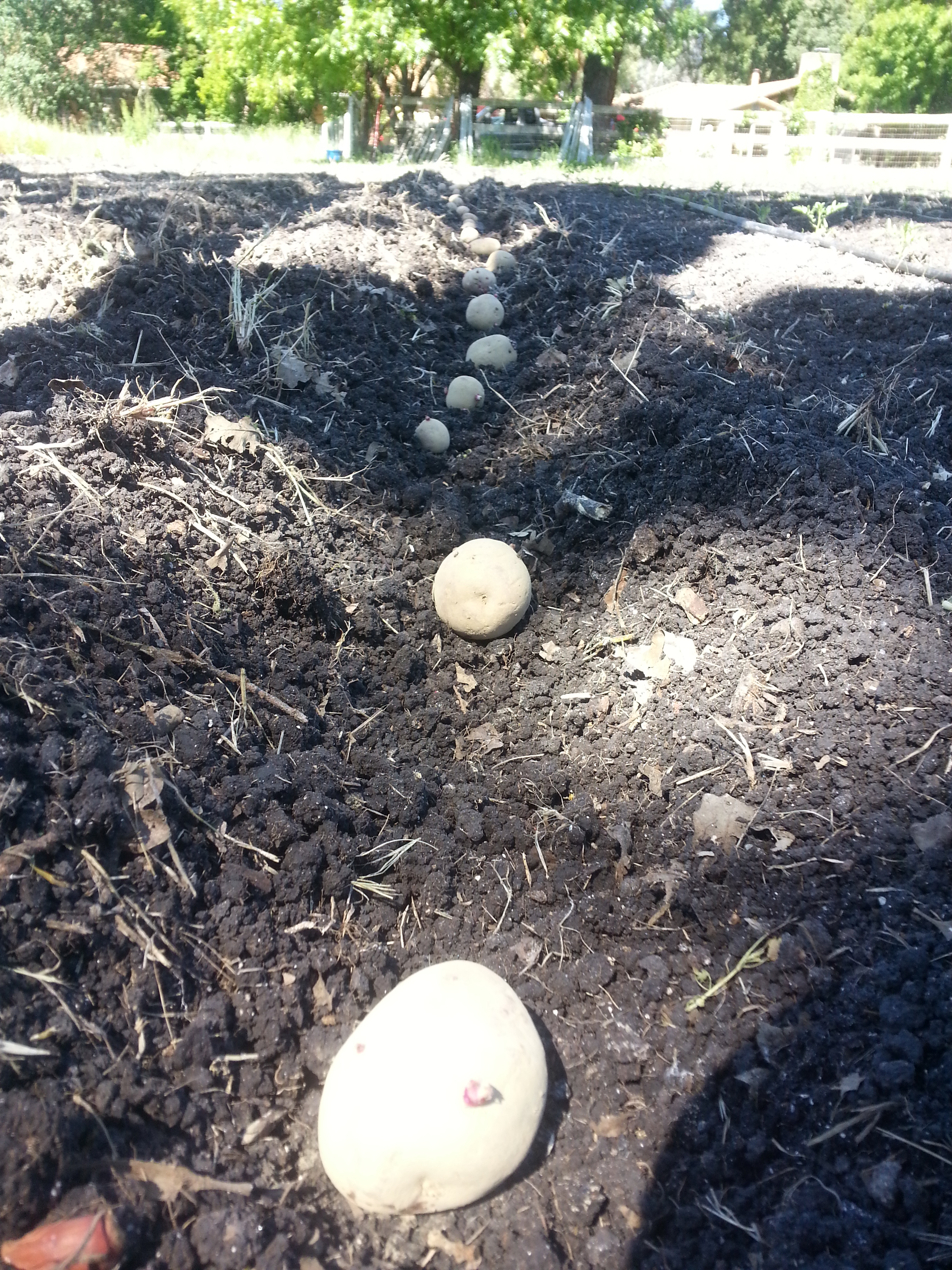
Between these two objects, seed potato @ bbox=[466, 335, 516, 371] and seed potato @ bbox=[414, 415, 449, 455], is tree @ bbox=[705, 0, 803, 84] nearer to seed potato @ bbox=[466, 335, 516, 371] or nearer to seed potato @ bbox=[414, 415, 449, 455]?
seed potato @ bbox=[466, 335, 516, 371]

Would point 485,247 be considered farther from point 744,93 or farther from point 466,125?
point 744,93

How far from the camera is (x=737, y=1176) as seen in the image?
1878 millimetres

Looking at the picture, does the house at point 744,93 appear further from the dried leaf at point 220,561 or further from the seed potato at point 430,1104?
the seed potato at point 430,1104

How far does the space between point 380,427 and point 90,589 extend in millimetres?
1954

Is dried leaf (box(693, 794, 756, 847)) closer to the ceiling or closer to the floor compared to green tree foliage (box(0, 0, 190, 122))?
closer to the floor

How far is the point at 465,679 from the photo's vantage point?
3.33 meters

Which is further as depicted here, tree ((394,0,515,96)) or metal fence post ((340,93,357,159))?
metal fence post ((340,93,357,159))

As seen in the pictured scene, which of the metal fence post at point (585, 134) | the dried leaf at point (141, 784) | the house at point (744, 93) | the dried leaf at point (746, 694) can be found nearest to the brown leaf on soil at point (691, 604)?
the dried leaf at point (746, 694)

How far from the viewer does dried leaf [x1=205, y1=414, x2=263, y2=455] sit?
3.62 metres

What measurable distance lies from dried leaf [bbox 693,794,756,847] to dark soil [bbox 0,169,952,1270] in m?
0.04

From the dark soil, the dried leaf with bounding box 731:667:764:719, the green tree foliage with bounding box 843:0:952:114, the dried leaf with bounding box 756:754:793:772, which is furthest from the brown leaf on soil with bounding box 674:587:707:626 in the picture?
the green tree foliage with bounding box 843:0:952:114

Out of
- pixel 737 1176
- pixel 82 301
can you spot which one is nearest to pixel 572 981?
pixel 737 1176

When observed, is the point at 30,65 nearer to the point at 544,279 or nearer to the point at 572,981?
the point at 544,279

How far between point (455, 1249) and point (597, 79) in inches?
931
